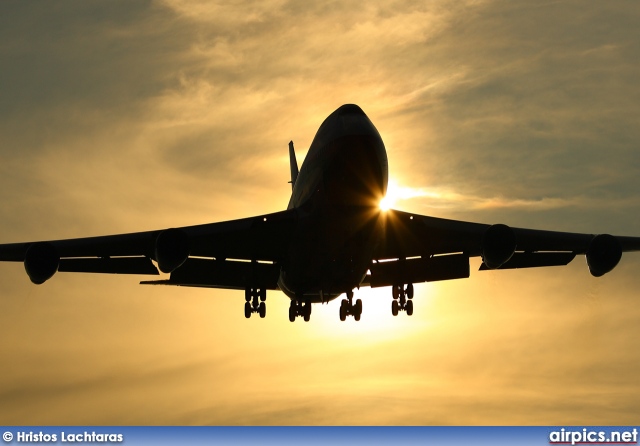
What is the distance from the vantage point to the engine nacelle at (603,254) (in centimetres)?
5447

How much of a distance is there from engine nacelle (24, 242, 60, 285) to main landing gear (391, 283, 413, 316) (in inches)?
716

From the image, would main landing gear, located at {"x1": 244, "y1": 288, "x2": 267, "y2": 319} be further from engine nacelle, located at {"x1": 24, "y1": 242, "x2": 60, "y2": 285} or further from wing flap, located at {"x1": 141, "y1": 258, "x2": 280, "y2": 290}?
engine nacelle, located at {"x1": 24, "y1": 242, "x2": 60, "y2": 285}

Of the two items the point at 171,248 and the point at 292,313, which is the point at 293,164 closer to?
the point at 292,313

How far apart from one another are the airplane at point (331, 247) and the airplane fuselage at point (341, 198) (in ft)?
0.18

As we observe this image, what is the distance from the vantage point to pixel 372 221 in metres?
48.9

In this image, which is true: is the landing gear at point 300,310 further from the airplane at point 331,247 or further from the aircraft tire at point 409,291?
the aircraft tire at point 409,291

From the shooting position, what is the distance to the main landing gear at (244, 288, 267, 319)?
188ft

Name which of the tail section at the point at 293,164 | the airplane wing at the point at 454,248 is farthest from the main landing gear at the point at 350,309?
the tail section at the point at 293,164

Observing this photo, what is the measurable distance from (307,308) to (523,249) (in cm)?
1226

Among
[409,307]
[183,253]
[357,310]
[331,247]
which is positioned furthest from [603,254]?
[183,253]

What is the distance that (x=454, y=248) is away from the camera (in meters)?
56.3

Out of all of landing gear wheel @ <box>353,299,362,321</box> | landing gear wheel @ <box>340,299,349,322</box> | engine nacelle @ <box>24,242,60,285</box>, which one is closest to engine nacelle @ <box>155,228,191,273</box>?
engine nacelle @ <box>24,242,60,285</box>

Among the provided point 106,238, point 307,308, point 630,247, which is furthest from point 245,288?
point 630,247

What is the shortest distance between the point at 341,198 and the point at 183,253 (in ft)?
26.4
